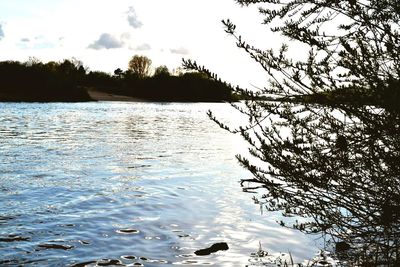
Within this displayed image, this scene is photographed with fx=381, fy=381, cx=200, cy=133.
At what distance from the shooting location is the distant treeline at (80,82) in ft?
215

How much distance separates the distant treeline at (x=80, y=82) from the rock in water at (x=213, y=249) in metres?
3.08

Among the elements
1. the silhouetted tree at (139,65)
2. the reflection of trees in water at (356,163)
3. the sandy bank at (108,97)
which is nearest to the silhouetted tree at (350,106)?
the reflection of trees in water at (356,163)

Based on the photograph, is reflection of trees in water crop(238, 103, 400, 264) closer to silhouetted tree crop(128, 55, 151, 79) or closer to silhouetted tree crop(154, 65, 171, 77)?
silhouetted tree crop(154, 65, 171, 77)

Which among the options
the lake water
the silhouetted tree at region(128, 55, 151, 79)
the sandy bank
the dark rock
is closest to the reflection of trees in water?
the lake water

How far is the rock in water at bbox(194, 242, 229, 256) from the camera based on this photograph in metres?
5.95

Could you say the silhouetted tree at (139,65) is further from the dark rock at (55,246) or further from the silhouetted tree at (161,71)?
the dark rock at (55,246)

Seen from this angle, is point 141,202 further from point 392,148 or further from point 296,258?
point 392,148

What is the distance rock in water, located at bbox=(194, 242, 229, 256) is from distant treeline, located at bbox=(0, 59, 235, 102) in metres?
3.08

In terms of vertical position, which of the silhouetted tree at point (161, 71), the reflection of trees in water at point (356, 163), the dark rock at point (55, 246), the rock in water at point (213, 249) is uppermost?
the silhouetted tree at point (161, 71)

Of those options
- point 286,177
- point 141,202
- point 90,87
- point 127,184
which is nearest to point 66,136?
point 127,184

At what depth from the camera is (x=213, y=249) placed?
6133 millimetres

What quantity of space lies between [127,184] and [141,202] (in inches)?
77.6

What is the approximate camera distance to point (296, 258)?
586cm

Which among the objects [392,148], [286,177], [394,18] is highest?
[394,18]
